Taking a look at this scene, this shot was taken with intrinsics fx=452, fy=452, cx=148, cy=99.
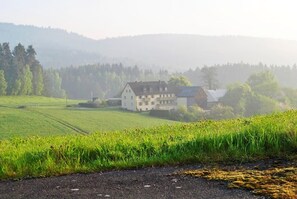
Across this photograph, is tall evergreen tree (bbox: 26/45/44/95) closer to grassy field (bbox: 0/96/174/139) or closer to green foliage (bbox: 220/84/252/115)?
grassy field (bbox: 0/96/174/139)

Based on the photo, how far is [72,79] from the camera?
197 meters

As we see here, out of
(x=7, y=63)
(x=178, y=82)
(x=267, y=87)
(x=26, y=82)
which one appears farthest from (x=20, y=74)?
(x=267, y=87)

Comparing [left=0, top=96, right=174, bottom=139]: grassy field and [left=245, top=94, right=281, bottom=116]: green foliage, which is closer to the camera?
[left=0, top=96, right=174, bottom=139]: grassy field

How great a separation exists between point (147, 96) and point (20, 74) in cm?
3503

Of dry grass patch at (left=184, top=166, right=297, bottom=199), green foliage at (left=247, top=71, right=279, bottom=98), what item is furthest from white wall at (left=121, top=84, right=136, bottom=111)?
dry grass patch at (left=184, top=166, right=297, bottom=199)

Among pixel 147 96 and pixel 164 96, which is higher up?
pixel 147 96

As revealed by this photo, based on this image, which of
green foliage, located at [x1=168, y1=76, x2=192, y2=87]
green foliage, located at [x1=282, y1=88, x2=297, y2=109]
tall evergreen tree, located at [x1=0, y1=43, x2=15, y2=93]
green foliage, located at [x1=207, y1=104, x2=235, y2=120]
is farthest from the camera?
green foliage, located at [x1=168, y1=76, x2=192, y2=87]

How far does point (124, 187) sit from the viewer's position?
6973 millimetres

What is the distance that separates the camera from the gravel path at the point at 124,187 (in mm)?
6473

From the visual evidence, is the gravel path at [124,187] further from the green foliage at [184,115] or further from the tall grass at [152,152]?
the green foliage at [184,115]

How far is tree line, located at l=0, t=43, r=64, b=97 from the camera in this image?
116 meters

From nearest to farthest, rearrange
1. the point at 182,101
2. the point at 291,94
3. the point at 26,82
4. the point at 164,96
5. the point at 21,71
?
the point at 182,101 < the point at 26,82 < the point at 164,96 < the point at 21,71 < the point at 291,94

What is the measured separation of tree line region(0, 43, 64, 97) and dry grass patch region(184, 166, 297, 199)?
11093 centimetres

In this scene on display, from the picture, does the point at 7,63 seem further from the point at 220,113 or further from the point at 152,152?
the point at 152,152
